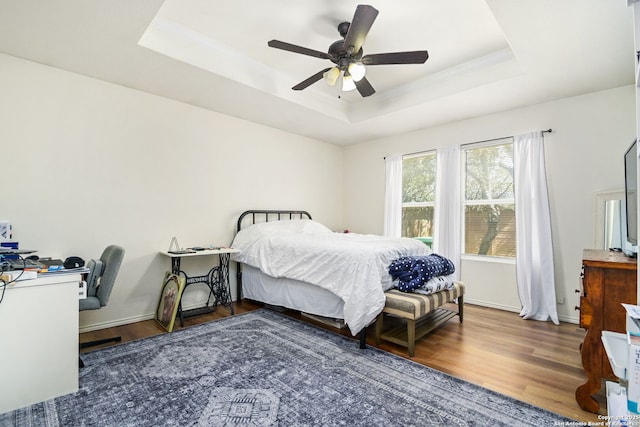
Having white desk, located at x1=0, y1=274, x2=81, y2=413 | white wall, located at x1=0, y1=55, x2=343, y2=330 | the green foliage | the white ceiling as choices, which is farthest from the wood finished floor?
the white ceiling

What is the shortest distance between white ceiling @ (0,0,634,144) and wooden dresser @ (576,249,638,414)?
5.66 feet

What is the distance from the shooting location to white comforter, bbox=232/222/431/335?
8.57 feet

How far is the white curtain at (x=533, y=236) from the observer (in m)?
3.49

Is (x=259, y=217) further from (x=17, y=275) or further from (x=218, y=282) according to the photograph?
(x=17, y=275)

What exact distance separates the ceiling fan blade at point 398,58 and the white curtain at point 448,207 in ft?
7.00

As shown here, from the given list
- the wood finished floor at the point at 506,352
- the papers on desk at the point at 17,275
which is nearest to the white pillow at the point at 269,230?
the wood finished floor at the point at 506,352

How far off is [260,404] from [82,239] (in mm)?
2443

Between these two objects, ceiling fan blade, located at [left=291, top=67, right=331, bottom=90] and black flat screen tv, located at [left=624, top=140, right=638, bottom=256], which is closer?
black flat screen tv, located at [left=624, top=140, right=638, bottom=256]

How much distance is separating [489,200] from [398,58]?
2547 millimetres

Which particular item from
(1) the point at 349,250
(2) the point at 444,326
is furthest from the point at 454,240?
(1) the point at 349,250

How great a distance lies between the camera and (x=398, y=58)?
8.30 ft

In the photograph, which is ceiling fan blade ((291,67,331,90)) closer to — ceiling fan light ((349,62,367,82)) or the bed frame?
ceiling fan light ((349,62,367,82))

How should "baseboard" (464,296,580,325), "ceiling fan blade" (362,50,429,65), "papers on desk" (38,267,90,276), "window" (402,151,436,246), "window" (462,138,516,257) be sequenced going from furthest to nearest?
"window" (402,151,436,246), "window" (462,138,516,257), "baseboard" (464,296,580,325), "ceiling fan blade" (362,50,429,65), "papers on desk" (38,267,90,276)

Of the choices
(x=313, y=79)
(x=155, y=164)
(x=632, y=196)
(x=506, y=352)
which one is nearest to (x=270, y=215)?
(x=155, y=164)
